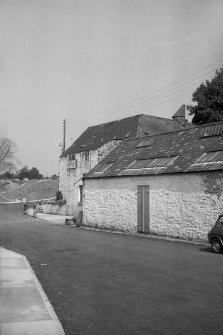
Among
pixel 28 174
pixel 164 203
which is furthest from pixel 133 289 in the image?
pixel 28 174

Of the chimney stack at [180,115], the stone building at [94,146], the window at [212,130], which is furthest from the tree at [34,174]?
the window at [212,130]

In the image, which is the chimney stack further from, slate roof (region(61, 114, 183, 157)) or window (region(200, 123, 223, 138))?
window (region(200, 123, 223, 138))

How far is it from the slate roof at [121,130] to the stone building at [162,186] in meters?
7.94

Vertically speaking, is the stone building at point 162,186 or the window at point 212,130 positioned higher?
the window at point 212,130

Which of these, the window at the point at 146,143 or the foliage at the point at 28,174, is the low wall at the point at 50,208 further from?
the foliage at the point at 28,174

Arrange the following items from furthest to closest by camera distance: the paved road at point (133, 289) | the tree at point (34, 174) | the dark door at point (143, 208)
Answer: the tree at point (34, 174) → the dark door at point (143, 208) → the paved road at point (133, 289)

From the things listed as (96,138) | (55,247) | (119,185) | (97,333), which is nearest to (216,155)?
(119,185)

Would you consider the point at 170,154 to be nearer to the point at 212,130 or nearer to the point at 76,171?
the point at 212,130

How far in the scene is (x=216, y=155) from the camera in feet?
63.0

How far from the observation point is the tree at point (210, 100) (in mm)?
37531

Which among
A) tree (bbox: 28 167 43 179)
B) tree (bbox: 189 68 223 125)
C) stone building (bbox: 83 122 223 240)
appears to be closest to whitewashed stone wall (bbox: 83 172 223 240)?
stone building (bbox: 83 122 223 240)

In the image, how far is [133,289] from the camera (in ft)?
27.2

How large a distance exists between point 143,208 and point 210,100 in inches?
774

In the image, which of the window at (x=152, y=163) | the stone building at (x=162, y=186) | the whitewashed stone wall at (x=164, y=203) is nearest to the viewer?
the whitewashed stone wall at (x=164, y=203)
